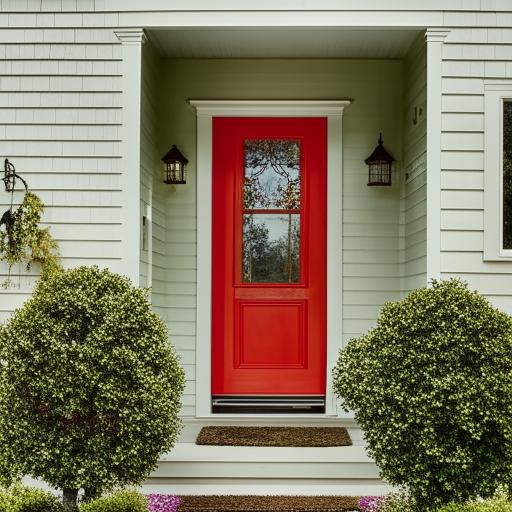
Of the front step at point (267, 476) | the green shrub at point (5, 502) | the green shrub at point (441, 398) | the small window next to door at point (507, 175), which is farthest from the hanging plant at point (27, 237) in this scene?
the small window next to door at point (507, 175)

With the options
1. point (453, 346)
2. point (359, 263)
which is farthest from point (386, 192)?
point (453, 346)

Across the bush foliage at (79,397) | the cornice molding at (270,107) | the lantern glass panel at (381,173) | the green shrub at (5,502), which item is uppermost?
the cornice molding at (270,107)

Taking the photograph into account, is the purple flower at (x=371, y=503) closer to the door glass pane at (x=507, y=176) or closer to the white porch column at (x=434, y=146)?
the white porch column at (x=434, y=146)

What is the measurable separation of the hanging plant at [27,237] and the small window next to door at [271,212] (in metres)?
1.57

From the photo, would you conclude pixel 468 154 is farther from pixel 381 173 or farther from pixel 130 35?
pixel 130 35

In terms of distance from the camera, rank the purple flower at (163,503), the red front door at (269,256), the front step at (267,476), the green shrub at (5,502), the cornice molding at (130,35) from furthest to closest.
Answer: the red front door at (269,256), the cornice molding at (130,35), the front step at (267,476), the purple flower at (163,503), the green shrub at (5,502)

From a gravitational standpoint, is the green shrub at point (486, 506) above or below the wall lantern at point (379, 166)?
below

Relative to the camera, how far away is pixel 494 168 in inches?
196

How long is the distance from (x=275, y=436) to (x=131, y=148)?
7.12 feet

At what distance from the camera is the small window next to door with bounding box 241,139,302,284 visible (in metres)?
5.93

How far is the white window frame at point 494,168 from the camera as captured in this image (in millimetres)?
4957

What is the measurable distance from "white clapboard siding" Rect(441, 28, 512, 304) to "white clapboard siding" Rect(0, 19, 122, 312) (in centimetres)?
213

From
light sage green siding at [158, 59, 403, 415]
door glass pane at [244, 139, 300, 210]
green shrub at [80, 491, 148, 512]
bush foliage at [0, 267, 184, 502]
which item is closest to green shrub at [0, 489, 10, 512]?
bush foliage at [0, 267, 184, 502]

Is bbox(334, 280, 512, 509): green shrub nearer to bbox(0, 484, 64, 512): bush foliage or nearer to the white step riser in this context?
the white step riser
